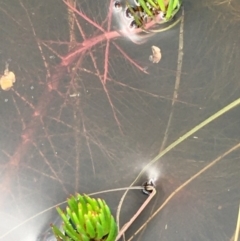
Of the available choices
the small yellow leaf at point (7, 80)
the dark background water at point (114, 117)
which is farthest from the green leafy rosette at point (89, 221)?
the small yellow leaf at point (7, 80)

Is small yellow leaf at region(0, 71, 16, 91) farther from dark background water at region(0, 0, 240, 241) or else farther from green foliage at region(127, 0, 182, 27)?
green foliage at region(127, 0, 182, 27)

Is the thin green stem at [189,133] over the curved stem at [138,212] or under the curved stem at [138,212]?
over

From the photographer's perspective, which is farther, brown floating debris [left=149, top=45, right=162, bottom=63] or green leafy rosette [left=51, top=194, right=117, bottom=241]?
brown floating debris [left=149, top=45, right=162, bottom=63]

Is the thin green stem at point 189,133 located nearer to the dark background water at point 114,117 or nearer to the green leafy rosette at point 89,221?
the dark background water at point 114,117

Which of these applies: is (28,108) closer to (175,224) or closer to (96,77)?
(96,77)

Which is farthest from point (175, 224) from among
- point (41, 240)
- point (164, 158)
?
point (41, 240)

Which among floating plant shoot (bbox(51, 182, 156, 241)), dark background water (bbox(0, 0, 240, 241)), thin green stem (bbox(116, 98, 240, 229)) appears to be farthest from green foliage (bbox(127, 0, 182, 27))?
floating plant shoot (bbox(51, 182, 156, 241))
